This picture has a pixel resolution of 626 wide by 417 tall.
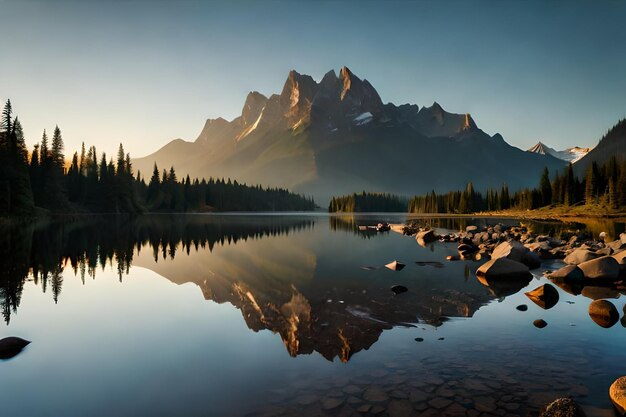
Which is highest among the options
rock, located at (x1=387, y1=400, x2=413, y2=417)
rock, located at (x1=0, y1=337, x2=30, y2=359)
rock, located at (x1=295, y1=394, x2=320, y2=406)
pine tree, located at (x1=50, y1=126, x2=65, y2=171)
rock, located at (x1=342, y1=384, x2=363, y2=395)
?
pine tree, located at (x1=50, y1=126, x2=65, y2=171)

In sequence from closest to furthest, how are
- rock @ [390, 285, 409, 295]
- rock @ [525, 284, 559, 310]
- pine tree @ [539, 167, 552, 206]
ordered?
1. rock @ [525, 284, 559, 310]
2. rock @ [390, 285, 409, 295]
3. pine tree @ [539, 167, 552, 206]

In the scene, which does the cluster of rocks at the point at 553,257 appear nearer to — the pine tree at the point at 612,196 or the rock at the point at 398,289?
the rock at the point at 398,289

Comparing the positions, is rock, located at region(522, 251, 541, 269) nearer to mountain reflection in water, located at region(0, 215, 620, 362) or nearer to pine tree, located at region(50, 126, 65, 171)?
mountain reflection in water, located at region(0, 215, 620, 362)

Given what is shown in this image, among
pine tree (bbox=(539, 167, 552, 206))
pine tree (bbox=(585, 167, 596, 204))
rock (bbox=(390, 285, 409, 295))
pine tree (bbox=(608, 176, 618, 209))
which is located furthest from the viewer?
pine tree (bbox=(539, 167, 552, 206))

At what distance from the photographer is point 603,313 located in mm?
14188

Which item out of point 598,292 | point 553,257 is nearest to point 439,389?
point 598,292

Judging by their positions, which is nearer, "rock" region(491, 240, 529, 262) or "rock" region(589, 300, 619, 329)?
"rock" region(589, 300, 619, 329)

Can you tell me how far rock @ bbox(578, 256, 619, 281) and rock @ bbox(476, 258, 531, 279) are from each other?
3102mm

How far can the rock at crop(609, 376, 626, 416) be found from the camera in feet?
23.8

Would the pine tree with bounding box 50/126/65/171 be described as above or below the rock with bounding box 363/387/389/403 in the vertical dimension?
above

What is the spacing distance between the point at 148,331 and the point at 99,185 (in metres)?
138

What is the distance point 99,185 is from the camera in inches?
5153

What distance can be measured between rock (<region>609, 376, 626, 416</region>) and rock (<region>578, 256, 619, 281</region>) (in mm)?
16231

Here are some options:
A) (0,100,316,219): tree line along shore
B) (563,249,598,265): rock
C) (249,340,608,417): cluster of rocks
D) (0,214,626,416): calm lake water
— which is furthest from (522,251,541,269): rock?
(0,100,316,219): tree line along shore
